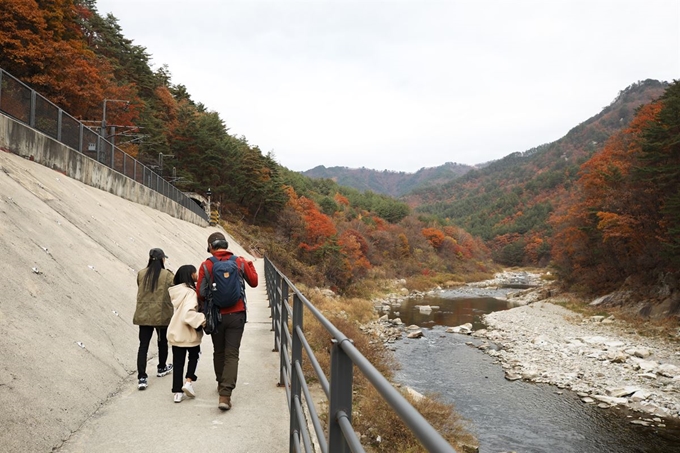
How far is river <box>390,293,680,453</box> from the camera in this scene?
10.1m

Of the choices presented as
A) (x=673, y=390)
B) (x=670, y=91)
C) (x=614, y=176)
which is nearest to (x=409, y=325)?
(x=673, y=390)

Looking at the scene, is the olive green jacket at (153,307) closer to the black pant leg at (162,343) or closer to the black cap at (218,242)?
the black pant leg at (162,343)

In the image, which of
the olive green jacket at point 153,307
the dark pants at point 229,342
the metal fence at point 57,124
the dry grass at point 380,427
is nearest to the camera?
the dark pants at point 229,342

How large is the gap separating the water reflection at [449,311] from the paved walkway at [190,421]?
21287mm

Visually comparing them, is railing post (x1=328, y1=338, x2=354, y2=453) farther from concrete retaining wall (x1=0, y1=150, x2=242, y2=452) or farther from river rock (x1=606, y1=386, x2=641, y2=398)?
river rock (x1=606, y1=386, x2=641, y2=398)

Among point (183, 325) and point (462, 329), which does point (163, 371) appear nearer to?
point (183, 325)

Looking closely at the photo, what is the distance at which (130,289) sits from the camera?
895 cm

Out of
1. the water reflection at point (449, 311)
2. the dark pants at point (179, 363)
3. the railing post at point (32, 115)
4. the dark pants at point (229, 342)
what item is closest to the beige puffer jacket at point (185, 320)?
the dark pants at point (179, 363)

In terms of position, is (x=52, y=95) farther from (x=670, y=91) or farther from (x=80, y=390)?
(x=670, y=91)

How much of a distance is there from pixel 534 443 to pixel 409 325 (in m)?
15.4

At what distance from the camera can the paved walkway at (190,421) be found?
401 cm

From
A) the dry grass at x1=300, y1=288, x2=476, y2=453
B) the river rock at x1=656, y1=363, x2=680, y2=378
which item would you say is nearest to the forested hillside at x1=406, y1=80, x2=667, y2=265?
the river rock at x1=656, y1=363, x2=680, y2=378

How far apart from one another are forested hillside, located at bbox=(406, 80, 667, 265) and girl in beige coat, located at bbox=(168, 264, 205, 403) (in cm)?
8564

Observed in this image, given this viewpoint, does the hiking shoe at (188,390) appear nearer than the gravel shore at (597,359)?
Yes
